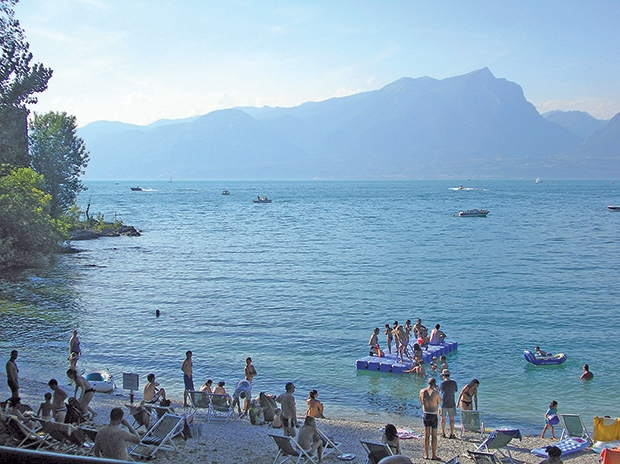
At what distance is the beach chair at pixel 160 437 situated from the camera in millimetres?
12875

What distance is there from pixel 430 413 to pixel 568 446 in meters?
3.74

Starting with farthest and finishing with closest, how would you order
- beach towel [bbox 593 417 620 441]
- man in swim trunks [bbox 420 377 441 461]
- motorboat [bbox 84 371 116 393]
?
1. motorboat [bbox 84 371 116 393]
2. beach towel [bbox 593 417 620 441]
3. man in swim trunks [bbox 420 377 441 461]

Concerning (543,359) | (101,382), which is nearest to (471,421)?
(543,359)

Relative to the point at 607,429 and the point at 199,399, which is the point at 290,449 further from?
the point at 607,429

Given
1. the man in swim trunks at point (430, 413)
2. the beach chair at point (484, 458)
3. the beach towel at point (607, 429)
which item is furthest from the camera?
the beach towel at point (607, 429)

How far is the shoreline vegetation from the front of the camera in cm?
1298

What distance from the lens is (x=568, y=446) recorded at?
14406 mm

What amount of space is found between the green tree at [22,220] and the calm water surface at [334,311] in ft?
6.16

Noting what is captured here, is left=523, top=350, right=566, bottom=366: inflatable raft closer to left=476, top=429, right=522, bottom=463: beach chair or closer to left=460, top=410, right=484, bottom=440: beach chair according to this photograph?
left=460, top=410, right=484, bottom=440: beach chair

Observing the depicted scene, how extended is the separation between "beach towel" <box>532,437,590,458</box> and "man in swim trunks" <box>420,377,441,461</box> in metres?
2.57

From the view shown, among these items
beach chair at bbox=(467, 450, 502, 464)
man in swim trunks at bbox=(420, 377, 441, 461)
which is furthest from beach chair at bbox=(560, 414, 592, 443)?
beach chair at bbox=(467, 450, 502, 464)

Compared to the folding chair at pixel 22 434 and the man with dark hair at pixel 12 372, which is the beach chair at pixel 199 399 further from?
the man with dark hair at pixel 12 372

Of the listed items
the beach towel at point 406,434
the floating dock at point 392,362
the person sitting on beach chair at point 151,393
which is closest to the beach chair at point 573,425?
the beach towel at point 406,434

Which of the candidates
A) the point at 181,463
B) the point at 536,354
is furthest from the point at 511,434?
the point at 536,354
